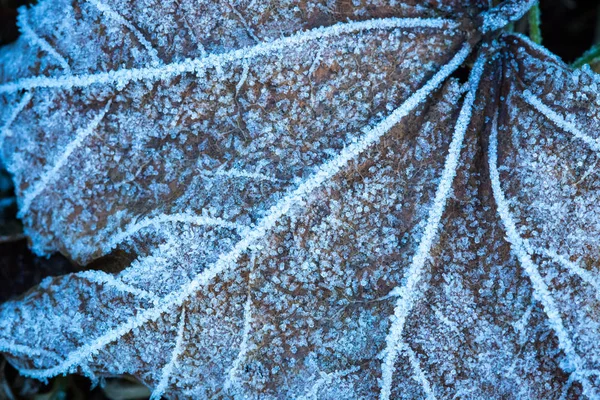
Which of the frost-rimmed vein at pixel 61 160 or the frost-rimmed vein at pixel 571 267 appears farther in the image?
the frost-rimmed vein at pixel 61 160

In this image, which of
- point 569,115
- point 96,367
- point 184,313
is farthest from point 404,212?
point 96,367

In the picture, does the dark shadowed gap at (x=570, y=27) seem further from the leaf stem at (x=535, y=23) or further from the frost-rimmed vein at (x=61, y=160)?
the frost-rimmed vein at (x=61, y=160)

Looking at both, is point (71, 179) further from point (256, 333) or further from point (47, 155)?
point (256, 333)

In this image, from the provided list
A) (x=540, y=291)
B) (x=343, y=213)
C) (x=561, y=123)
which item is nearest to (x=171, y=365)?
(x=343, y=213)

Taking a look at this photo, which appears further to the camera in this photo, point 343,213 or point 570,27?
point 570,27

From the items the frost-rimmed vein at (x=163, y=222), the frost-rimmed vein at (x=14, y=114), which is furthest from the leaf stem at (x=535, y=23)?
the frost-rimmed vein at (x=14, y=114)

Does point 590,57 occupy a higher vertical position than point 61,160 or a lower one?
higher

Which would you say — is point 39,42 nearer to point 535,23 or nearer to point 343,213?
point 343,213
